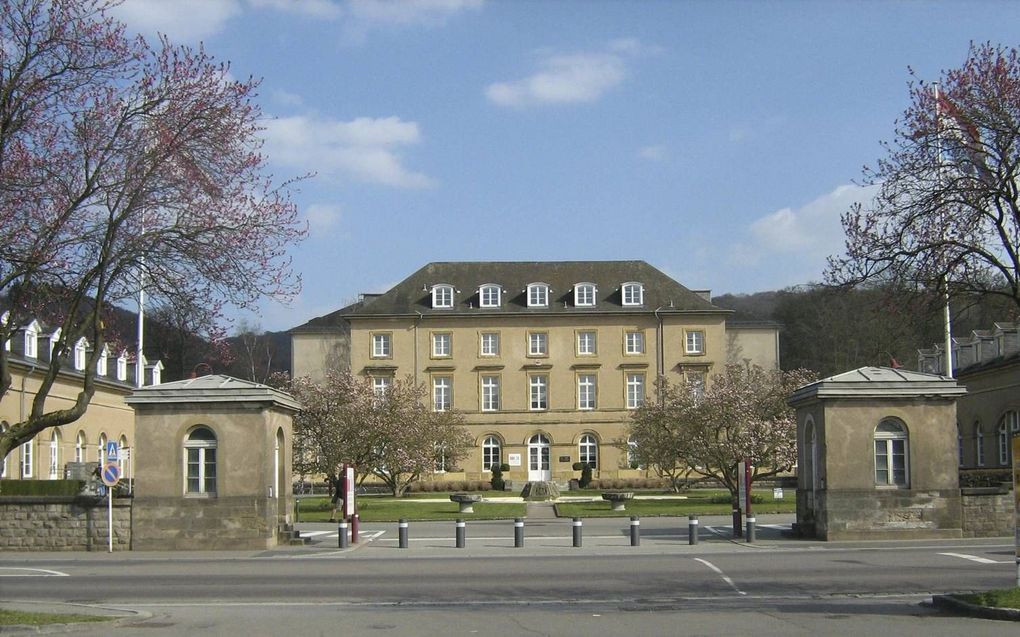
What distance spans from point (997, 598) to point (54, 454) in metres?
44.1

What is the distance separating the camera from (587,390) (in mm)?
76188

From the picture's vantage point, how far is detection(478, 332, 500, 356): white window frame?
7631 centimetres

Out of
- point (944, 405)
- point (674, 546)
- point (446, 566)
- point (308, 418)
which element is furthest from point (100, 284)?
point (308, 418)

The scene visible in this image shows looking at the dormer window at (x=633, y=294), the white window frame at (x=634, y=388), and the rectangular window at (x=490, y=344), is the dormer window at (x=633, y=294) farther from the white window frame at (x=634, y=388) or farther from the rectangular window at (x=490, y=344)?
the rectangular window at (x=490, y=344)

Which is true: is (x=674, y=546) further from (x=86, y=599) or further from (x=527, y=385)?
(x=527, y=385)

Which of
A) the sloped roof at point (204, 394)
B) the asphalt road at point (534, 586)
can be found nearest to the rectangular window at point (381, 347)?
the asphalt road at point (534, 586)

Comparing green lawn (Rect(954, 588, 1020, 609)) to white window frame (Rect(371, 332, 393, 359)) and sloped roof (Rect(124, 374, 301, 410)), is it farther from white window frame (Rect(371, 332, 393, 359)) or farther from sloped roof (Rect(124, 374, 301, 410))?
white window frame (Rect(371, 332, 393, 359))

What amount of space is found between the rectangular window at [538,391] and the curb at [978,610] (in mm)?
60270

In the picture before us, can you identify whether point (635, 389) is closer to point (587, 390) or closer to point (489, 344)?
point (587, 390)

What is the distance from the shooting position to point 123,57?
2206 cm

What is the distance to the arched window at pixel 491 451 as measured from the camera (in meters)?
75.6

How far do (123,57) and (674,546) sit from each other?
16037 mm

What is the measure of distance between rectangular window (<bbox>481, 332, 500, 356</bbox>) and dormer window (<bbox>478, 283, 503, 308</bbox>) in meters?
1.98

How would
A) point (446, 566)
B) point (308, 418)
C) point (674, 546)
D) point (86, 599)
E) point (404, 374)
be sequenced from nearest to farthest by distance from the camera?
point (86, 599)
point (446, 566)
point (674, 546)
point (308, 418)
point (404, 374)
